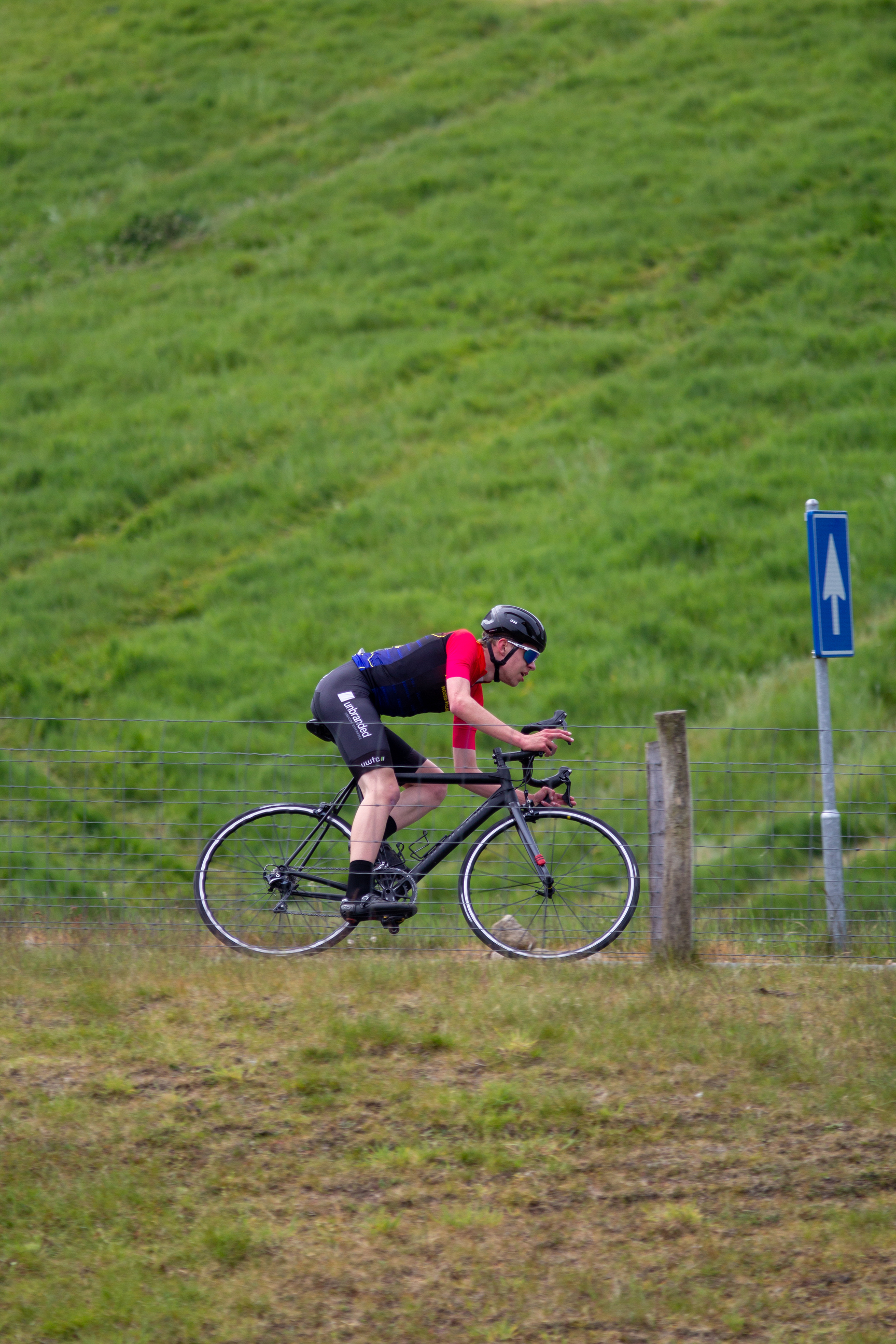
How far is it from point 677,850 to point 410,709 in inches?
62.2

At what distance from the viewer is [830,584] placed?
7.46 metres

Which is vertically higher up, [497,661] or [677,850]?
[497,661]

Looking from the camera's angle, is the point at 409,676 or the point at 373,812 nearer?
the point at 373,812

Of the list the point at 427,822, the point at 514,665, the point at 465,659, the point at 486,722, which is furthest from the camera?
the point at 427,822

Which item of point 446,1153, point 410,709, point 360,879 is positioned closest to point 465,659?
point 410,709

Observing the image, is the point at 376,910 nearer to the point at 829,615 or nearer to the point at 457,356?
the point at 829,615

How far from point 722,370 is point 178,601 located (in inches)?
326

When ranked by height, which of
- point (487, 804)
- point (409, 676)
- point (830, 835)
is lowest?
point (830, 835)

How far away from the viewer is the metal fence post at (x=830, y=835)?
7.07 meters

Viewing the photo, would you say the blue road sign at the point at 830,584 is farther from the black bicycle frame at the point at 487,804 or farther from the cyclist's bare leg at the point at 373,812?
the cyclist's bare leg at the point at 373,812

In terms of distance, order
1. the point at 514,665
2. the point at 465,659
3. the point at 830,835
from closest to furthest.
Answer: the point at 465,659 → the point at 514,665 → the point at 830,835

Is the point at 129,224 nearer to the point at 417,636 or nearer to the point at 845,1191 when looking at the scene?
the point at 417,636

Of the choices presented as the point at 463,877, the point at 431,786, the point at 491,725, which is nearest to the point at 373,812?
the point at 431,786

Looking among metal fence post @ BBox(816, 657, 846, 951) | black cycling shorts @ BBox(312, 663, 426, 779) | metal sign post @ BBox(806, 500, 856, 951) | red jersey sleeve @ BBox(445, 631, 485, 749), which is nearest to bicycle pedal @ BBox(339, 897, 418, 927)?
black cycling shorts @ BBox(312, 663, 426, 779)
